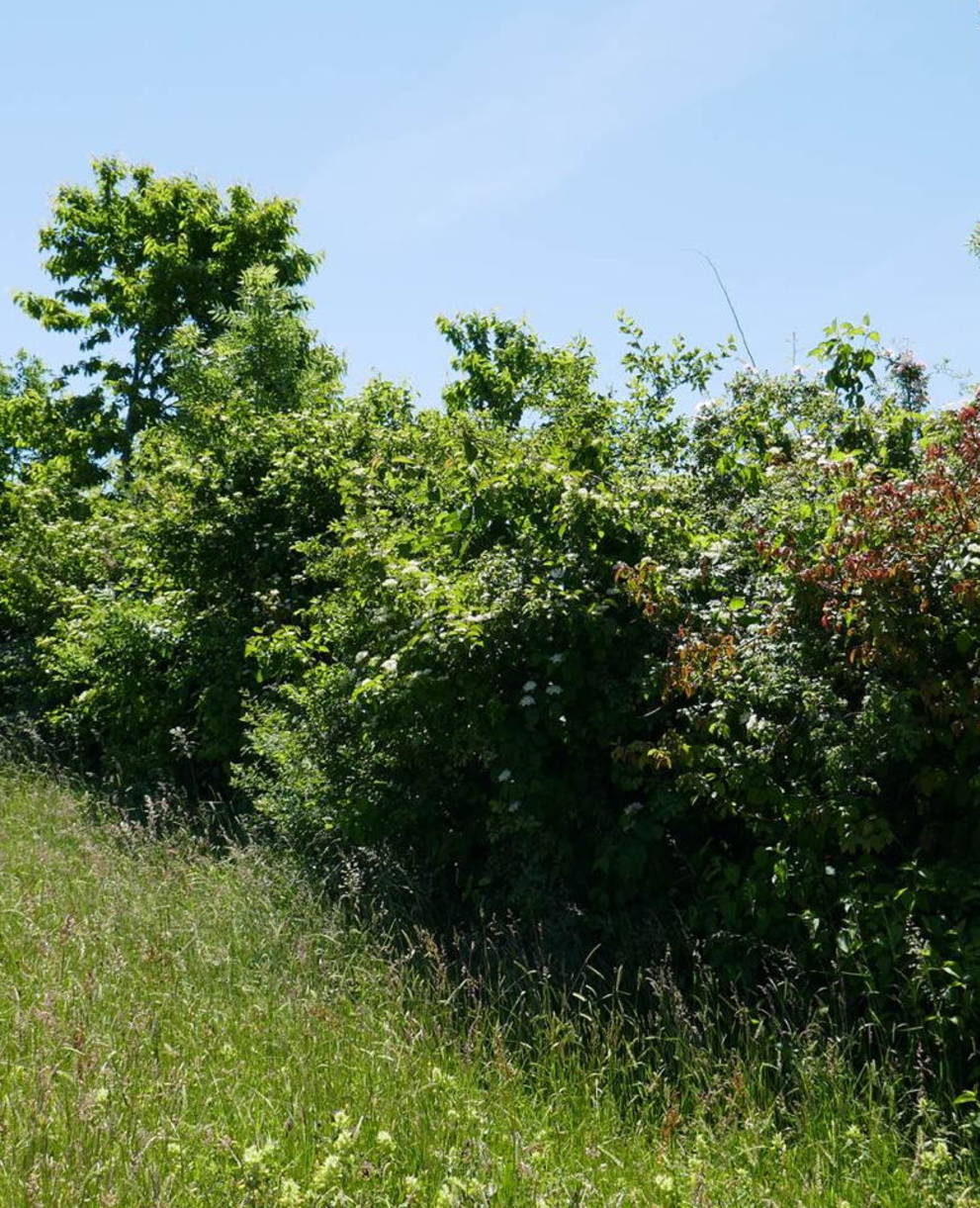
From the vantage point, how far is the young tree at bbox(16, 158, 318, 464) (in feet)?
75.2

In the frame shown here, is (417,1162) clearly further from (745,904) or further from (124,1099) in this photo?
(745,904)

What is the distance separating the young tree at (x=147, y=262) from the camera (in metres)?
22.9

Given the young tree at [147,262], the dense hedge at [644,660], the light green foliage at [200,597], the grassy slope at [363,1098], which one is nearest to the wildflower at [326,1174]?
the grassy slope at [363,1098]

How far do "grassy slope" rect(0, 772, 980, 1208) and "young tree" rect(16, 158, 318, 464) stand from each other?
18.6m

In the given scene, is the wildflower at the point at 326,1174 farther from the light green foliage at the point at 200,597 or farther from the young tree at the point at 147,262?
the young tree at the point at 147,262

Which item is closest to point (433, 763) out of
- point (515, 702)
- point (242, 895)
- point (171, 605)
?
point (515, 702)

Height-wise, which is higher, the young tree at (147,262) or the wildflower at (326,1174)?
the young tree at (147,262)

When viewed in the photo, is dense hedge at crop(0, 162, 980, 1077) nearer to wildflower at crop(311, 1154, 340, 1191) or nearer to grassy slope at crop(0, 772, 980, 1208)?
grassy slope at crop(0, 772, 980, 1208)

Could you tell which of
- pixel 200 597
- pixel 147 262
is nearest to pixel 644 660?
pixel 200 597

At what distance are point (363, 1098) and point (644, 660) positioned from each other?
240 cm

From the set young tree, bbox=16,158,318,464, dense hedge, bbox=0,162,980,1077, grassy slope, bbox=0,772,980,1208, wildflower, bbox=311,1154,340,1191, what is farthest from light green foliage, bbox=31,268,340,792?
young tree, bbox=16,158,318,464

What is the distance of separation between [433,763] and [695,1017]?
7.08 ft

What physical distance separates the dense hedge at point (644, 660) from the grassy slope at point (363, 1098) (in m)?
0.59

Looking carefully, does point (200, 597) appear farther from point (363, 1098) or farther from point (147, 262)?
point (147, 262)
